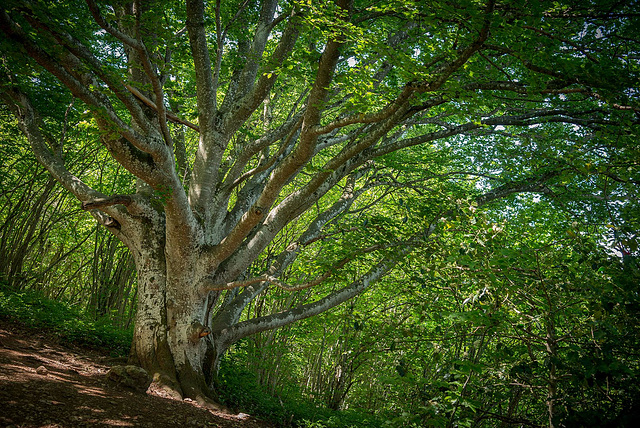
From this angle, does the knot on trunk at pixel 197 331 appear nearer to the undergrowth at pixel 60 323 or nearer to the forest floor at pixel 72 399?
the forest floor at pixel 72 399

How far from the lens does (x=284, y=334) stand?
26.7 ft

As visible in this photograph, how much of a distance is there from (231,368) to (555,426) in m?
5.99

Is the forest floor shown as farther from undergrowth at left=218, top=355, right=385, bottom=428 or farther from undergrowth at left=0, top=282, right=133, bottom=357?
undergrowth at left=0, top=282, right=133, bottom=357

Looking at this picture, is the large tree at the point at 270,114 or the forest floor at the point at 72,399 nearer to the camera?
the forest floor at the point at 72,399

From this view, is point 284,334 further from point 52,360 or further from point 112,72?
point 112,72

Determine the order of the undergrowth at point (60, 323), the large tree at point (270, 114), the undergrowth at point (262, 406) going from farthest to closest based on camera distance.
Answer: the undergrowth at point (60, 323) < the undergrowth at point (262, 406) < the large tree at point (270, 114)

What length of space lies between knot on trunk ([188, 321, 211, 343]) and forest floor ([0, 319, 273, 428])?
0.76 m

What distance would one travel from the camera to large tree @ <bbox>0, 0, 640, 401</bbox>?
3486 millimetres

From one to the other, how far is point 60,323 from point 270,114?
5.50 metres

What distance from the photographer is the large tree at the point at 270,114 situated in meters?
3.49

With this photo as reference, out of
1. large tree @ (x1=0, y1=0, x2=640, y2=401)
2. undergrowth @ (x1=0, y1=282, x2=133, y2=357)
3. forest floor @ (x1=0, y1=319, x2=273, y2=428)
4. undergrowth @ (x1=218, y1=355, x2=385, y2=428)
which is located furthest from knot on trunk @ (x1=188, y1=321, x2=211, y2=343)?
undergrowth @ (x1=0, y1=282, x2=133, y2=357)

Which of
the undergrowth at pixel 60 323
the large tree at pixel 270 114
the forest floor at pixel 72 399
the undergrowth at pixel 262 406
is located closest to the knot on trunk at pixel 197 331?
the large tree at pixel 270 114

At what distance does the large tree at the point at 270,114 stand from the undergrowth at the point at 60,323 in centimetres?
218

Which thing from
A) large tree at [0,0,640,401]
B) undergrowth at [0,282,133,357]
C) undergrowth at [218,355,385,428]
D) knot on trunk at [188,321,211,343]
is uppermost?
large tree at [0,0,640,401]
